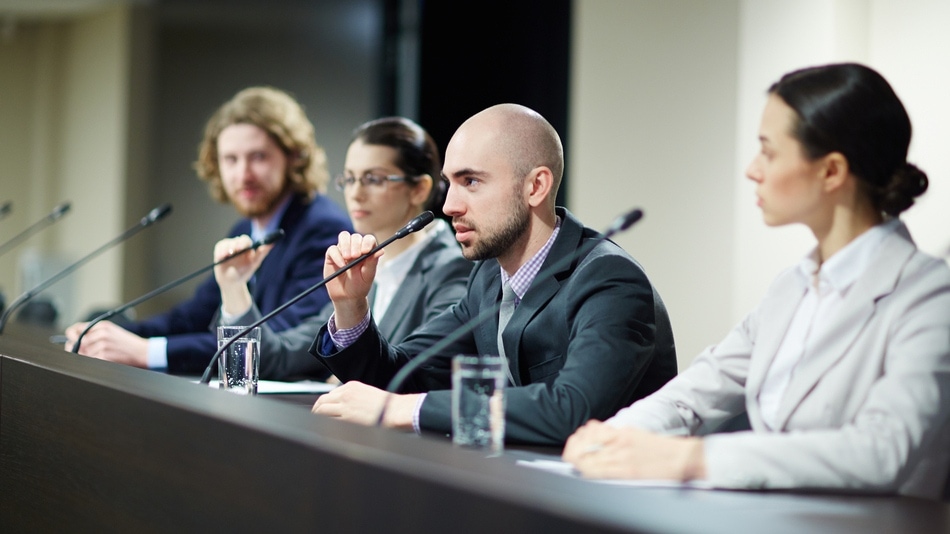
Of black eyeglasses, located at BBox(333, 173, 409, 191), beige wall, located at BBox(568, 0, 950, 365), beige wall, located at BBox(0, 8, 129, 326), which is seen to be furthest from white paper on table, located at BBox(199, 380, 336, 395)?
beige wall, located at BBox(0, 8, 129, 326)

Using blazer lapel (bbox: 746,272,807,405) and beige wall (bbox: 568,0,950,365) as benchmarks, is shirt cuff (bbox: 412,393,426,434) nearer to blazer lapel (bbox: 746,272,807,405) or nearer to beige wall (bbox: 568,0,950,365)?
blazer lapel (bbox: 746,272,807,405)

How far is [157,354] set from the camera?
2.98 metres

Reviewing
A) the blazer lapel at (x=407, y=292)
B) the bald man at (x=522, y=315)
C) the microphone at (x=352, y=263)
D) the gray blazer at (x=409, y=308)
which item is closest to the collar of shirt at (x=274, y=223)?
the gray blazer at (x=409, y=308)

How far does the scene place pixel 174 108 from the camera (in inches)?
288

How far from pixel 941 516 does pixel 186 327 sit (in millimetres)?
2929

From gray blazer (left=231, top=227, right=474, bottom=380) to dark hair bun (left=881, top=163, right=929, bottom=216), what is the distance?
141 centimetres

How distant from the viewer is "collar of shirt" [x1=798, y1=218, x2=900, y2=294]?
4.66 ft

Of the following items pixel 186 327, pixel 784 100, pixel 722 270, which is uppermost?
pixel 784 100

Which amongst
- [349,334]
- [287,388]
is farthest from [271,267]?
[349,334]

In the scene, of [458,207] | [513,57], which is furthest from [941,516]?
[513,57]

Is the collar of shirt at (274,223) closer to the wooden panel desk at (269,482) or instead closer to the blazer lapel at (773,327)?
the wooden panel desk at (269,482)

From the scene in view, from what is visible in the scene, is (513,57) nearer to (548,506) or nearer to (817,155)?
(817,155)

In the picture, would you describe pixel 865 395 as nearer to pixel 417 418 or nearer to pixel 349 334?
pixel 417 418

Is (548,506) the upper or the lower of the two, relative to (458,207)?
lower
